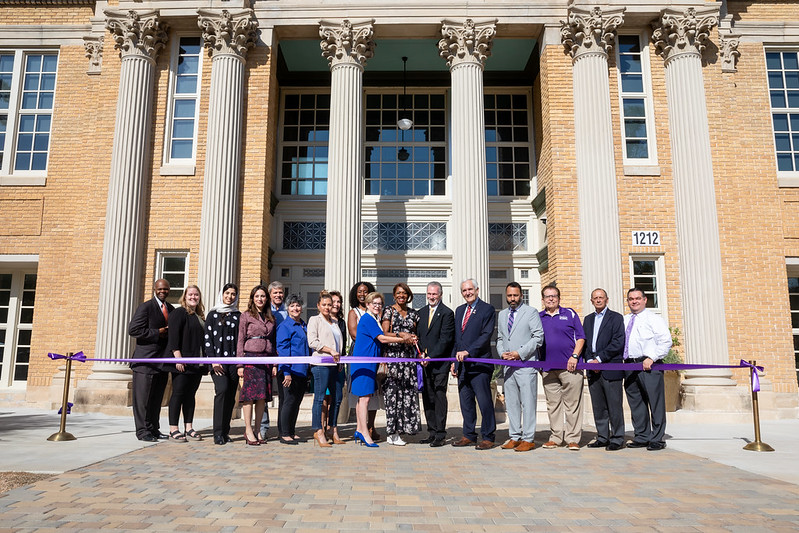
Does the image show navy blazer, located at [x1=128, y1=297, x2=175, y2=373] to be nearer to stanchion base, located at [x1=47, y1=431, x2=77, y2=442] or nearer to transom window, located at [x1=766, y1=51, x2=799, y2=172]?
stanchion base, located at [x1=47, y1=431, x2=77, y2=442]

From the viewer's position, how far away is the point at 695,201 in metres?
11.5

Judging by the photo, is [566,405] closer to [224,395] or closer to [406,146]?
[224,395]

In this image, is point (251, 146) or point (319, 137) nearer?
point (251, 146)

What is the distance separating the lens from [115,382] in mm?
10766

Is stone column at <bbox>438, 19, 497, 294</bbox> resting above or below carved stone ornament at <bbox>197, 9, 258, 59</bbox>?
below

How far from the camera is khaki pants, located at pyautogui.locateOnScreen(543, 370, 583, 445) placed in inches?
275

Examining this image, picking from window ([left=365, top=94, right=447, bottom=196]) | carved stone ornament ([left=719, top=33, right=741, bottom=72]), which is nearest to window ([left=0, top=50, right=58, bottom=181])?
window ([left=365, top=94, right=447, bottom=196])

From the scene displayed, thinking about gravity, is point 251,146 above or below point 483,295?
above

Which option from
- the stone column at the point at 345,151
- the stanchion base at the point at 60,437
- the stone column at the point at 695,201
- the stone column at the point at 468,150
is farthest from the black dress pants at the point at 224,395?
the stone column at the point at 695,201

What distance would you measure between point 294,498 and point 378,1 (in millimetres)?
11258

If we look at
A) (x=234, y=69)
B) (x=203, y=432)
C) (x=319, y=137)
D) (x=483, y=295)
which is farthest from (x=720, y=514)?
(x=319, y=137)

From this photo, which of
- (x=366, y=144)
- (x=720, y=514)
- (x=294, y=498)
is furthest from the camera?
(x=366, y=144)

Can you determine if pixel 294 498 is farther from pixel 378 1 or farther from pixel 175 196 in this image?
pixel 378 1

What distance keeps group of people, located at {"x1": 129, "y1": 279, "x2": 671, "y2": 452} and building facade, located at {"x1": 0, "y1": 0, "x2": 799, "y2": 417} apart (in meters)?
4.06
